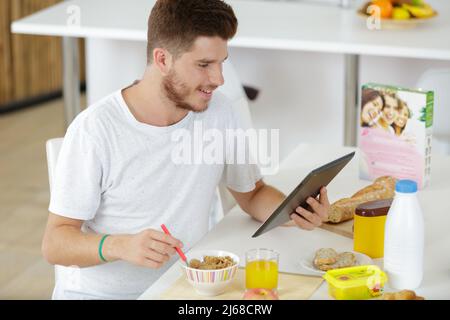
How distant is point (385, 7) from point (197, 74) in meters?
1.55

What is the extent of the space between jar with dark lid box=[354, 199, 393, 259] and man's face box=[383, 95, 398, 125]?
1.35 ft

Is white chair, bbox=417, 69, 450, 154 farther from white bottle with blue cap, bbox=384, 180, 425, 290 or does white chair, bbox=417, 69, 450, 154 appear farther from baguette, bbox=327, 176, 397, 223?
white bottle with blue cap, bbox=384, 180, 425, 290

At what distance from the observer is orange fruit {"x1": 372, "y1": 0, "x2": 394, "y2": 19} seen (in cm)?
293

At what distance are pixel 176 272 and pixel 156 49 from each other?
1.35 ft

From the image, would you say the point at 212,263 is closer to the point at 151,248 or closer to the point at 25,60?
the point at 151,248

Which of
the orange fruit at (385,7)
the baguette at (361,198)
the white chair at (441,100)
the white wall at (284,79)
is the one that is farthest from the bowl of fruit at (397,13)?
the baguette at (361,198)

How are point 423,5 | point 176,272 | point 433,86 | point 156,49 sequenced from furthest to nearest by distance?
point 423,5 → point 433,86 → point 156,49 → point 176,272

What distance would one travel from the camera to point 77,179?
1.53m

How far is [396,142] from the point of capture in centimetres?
187

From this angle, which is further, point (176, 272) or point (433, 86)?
point (433, 86)

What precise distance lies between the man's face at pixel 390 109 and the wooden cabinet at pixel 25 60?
312 cm

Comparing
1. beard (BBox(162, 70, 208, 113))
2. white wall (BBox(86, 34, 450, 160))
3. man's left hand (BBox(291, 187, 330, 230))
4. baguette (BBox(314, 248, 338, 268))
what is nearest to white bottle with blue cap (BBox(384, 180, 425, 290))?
baguette (BBox(314, 248, 338, 268))
